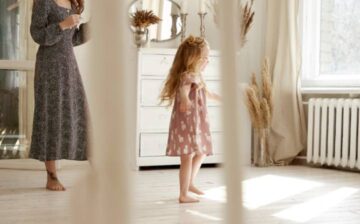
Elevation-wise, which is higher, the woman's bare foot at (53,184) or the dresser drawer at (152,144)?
the dresser drawer at (152,144)

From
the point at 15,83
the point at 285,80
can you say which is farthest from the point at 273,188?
the point at 15,83

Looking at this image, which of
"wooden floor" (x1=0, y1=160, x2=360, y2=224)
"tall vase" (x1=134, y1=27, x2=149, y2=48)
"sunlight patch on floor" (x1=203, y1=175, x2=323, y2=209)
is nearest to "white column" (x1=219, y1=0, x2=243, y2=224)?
"wooden floor" (x1=0, y1=160, x2=360, y2=224)

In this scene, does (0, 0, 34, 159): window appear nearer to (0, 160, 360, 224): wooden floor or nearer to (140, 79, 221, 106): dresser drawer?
(0, 160, 360, 224): wooden floor

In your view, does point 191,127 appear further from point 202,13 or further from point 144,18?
point 202,13

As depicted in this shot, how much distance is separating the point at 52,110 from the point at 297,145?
1991 mm

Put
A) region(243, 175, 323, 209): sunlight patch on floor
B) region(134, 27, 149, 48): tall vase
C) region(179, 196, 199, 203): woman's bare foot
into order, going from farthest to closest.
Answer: region(134, 27, 149, 48): tall vase
region(243, 175, 323, 209): sunlight patch on floor
region(179, 196, 199, 203): woman's bare foot

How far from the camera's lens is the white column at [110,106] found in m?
0.28

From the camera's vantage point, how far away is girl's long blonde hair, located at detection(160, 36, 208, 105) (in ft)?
7.42

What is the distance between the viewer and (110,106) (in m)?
0.29

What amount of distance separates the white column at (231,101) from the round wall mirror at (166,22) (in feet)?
11.5

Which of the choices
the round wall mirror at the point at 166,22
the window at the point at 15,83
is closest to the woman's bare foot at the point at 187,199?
the window at the point at 15,83

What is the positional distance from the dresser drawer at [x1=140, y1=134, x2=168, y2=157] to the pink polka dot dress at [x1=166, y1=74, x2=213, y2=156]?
0.96m

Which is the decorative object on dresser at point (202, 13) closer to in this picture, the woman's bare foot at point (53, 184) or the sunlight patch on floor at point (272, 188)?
the sunlight patch on floor at point (272, 188)

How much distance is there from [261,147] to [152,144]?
32.7 inches
